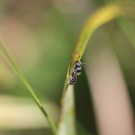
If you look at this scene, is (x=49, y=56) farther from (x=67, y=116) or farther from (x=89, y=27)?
(x=67, y=116)

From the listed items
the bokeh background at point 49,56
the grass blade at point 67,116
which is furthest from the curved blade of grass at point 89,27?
the bokeh background at point 49,56

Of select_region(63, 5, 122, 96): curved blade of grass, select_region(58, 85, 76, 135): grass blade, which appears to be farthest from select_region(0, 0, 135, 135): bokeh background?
select_region(58, 85, 76, 135): grass blade

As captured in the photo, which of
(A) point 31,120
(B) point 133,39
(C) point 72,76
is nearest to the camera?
(C) point 72,76

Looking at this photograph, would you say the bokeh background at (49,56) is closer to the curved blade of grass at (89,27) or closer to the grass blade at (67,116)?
the curved blade of grass at (89,27)

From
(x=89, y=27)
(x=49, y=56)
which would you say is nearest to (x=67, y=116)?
(x=89, y=27)

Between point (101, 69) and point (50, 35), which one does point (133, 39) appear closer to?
point (101, 69)

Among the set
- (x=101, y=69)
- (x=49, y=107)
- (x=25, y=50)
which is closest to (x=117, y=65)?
(x=101, y=69)
